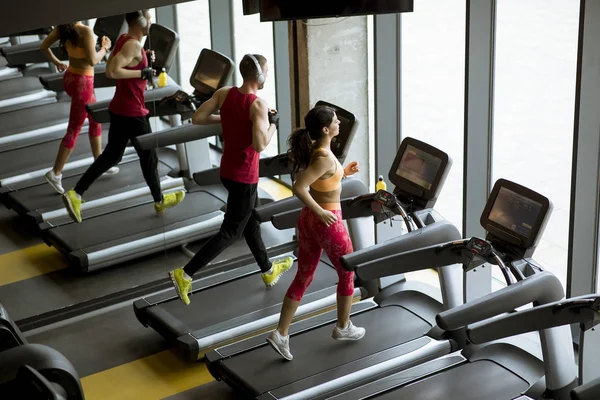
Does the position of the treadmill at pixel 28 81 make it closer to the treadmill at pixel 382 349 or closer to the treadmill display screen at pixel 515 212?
the treadmill at pixel 382 349

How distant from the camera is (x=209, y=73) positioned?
6.15 meters

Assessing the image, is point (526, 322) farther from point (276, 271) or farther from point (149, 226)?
point (149, 226)

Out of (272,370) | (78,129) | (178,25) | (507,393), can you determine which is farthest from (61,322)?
(507,393)

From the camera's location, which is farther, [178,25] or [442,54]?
[178,25]

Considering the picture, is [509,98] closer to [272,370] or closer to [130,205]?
[272,370]

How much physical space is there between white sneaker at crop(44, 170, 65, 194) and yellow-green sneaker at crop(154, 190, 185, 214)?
650 millimetres

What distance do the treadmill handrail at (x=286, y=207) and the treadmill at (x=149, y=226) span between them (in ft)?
1.15

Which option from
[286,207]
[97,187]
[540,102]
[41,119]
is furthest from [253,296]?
[540,102]

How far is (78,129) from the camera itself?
229 inches

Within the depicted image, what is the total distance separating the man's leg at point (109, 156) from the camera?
5906 millimetres

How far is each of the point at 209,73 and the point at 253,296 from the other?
59.8 inches

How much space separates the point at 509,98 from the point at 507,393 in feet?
5.59

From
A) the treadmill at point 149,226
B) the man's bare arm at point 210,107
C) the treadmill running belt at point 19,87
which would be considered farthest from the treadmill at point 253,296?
the treadmill running belt at point 19,87

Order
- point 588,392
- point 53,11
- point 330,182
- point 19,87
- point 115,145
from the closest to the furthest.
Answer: point 53,11, point 588,392, point 330,182, point 19,87, point 115,145
